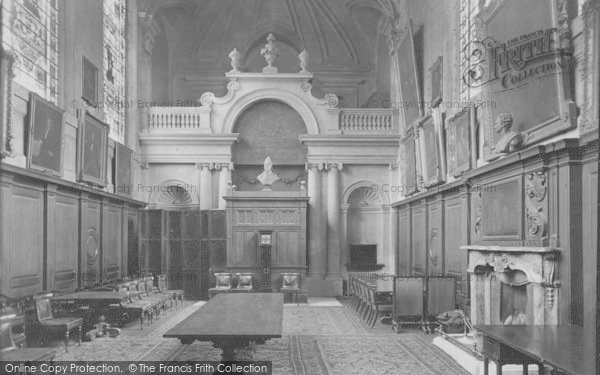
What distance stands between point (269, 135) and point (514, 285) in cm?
1122

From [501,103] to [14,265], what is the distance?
7246mm

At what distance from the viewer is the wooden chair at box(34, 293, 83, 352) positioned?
823 cm

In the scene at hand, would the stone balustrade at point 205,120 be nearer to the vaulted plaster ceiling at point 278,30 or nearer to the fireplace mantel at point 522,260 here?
the vaulted plaster ceiling at point 278,30

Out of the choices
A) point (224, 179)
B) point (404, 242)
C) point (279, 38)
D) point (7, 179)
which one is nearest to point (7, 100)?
point (7, 179)

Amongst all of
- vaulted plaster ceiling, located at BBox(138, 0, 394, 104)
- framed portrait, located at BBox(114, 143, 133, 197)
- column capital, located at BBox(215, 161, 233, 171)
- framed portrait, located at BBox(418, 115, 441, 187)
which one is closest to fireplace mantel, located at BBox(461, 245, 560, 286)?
framed portrait, located at BBox(418, 115, 441, 187)

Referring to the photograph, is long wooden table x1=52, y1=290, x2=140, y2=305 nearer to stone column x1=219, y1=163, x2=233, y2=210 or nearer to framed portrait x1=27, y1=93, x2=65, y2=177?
framed portrait x1=27, y1=93, x2=65, y2=177

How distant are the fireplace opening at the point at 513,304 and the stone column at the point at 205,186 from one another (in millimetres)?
10226

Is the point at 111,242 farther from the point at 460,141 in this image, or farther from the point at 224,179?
the point at 460,141

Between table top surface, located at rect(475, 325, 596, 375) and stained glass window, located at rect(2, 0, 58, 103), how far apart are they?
7.73m

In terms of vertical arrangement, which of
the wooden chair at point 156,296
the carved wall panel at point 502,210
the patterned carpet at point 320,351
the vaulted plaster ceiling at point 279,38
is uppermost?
the vaulted plaster ceiling at point 279,38

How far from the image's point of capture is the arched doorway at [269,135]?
1825 cm

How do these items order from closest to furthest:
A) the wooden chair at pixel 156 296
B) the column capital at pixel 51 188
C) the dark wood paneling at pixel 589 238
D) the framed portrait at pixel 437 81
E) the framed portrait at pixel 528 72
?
the dark wood paneling at pixel 589 238
the framed portrait at pixel 528 72
the column capital at pixel 51 188
the wooden chair at pixel 156 296
the framed portrait at pixel 437 81

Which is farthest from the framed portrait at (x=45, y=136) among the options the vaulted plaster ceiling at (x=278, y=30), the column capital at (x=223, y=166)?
the vaulted plaster ceiling at (x=278, y=30)

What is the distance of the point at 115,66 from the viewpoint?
15328 millimetres
